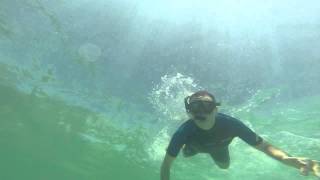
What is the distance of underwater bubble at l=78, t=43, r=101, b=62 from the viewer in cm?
1828

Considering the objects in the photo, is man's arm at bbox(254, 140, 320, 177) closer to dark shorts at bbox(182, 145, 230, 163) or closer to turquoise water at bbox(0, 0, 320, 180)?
dark shorts at bbox(182, 145, 230, 163)

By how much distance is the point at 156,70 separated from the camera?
17969 millimetres

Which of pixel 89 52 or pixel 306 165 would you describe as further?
pixel 89 52

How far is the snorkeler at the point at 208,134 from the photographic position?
6410mm

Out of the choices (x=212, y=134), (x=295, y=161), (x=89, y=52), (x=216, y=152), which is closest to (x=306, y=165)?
(x=295, y=161)

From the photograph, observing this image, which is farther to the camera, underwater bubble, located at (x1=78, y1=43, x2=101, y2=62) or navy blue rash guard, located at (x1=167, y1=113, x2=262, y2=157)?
underwater bubble, located at (x1=78, y1=43, x2=101, y2=62)

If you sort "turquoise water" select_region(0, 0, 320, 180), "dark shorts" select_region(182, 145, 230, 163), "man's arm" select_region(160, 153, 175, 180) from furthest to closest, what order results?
1. "turquoise water" select_region(0, 0, 320, 180)
2. "dark shorts" select_region(182, 145, 230, 163)
3. "man's arm" select_region(160, 153, 175, 180)

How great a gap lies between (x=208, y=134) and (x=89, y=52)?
12545 millimetres

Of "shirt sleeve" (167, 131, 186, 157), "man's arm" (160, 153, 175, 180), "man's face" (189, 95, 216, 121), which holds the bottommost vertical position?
"man's arm" (160, 153, 175, 180)

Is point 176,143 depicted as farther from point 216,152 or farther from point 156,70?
point 156,70

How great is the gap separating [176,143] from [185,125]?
367mm

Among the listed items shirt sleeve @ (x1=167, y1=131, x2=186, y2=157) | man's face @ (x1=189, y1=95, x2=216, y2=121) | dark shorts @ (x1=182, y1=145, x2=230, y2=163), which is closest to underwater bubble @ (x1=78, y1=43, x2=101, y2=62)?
dark shorts @ (x1=182, y1=145, x2=230, y2=163)

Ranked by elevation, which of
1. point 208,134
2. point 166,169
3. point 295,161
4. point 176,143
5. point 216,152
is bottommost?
point 295,161

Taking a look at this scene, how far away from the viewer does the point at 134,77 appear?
19578 mm
